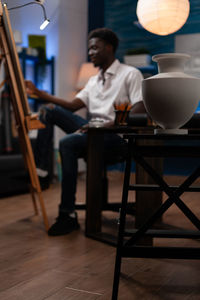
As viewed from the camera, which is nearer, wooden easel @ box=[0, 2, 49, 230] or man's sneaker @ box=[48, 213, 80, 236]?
wooden easel @ box=[0, 2, 49, 230]

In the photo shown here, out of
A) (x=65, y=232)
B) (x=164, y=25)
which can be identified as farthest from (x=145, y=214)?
(x=164, y=25)

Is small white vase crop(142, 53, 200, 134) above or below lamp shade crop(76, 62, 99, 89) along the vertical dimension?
above

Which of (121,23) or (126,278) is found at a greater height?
(121,23)

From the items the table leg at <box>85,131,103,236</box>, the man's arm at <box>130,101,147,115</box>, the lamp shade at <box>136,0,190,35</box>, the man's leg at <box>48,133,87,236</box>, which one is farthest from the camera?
the lamp shade at <box>136,0,190,35</box>

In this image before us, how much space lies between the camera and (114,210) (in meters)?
2.77

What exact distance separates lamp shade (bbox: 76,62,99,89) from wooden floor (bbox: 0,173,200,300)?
3.12 meters

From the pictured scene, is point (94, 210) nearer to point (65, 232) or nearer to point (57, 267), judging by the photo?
point (65, 232)

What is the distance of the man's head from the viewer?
2.68 meters

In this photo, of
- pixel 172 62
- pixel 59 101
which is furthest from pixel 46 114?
pixel 172 62

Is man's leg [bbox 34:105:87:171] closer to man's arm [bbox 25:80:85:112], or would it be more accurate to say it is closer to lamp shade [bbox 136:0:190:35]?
man's arm [bbox 25:80:85:112]

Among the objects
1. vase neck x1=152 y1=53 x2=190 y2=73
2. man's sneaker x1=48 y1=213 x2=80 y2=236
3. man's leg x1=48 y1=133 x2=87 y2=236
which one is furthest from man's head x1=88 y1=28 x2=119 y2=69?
vase neck x1=152 y1=53 x2=190 y2=73

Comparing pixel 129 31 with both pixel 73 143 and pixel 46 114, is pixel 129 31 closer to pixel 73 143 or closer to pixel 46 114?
pixel 46 114

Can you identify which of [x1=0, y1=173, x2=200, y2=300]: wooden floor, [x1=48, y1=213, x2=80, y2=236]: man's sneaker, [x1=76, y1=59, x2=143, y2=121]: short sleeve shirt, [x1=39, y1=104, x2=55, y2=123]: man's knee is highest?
[x1=76, y1=59, x2=143, y2=121]: short sleeve shirt

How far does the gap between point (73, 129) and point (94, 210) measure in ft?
1.89
